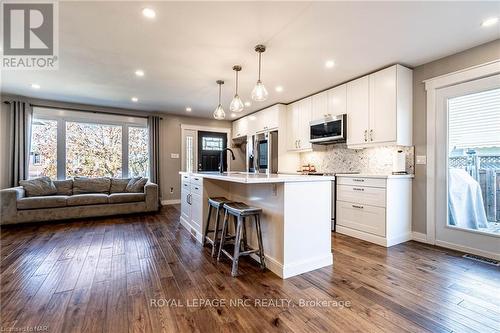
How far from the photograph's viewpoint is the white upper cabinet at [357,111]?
11.5 feet

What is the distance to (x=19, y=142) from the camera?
4.58m

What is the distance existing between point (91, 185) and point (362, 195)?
533 centimetres

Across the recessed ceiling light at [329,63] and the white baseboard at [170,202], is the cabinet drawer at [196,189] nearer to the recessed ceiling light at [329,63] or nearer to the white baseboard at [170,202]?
the recessed ceiling light at [329,63]

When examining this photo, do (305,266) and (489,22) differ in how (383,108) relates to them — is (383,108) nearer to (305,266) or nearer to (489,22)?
(489,22)

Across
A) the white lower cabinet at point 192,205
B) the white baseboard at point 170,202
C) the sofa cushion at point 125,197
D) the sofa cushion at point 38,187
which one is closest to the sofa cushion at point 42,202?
the sofa cushion at point 38,187

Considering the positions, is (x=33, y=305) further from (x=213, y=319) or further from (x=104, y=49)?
(x=104, y=49)

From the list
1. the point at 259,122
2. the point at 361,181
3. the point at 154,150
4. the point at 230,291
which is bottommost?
the point at 230,291

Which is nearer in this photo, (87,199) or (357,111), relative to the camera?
(357,111)

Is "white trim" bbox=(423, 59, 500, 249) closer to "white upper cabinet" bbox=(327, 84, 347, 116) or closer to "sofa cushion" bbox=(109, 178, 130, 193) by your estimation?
"white upper cabinet" bbox=(327, 84, 347, 116)

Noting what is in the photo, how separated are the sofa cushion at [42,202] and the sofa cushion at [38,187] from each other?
0.27 m

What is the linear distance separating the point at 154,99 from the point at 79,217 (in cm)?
279

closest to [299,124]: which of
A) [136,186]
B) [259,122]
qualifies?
[259,122]

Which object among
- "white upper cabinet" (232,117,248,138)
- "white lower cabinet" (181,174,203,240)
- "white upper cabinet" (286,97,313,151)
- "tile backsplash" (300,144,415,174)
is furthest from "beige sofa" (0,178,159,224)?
"tile backsplash" (300,144,415,174)

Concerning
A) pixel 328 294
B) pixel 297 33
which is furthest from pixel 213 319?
pixel 297 33
